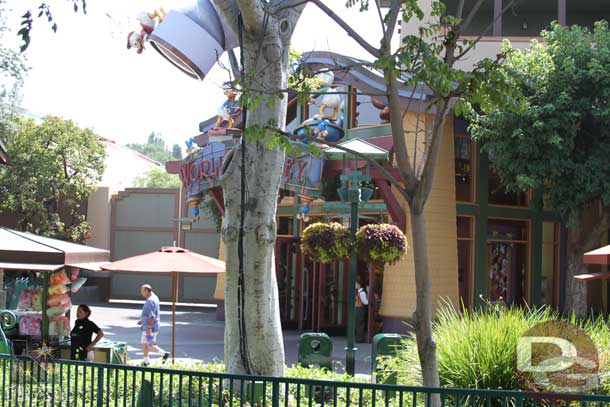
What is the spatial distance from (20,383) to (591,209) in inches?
704

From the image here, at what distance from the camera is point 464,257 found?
21.5 metres

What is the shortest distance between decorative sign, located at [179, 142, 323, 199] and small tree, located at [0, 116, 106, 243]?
12.7m

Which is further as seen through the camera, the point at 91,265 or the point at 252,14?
the point at 91,265

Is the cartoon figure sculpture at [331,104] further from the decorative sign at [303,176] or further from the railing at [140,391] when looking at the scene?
the railing at [140,391]

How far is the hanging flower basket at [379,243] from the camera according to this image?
1320cm

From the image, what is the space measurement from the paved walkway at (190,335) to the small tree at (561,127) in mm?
5538

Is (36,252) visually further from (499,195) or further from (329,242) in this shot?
(499,195)

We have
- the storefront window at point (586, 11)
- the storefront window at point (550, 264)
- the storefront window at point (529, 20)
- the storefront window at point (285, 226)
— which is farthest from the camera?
the storefront window at point (529, 20)

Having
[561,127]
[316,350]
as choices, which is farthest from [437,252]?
[316,350]

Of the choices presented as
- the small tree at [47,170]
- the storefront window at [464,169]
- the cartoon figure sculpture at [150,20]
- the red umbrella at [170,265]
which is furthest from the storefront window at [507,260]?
the small tree at [47,170]

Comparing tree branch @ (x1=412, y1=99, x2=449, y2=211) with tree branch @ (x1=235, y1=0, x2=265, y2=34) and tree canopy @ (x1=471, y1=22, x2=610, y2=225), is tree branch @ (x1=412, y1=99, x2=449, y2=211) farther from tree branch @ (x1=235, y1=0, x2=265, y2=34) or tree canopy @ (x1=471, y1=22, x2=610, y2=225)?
tree canopy @ (x1=471, y1=22, x2=610, y2=225)

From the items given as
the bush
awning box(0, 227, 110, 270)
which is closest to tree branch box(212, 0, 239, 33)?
the bush

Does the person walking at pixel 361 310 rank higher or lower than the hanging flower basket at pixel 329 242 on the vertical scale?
lower

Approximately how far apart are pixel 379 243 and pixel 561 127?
7143 mm
